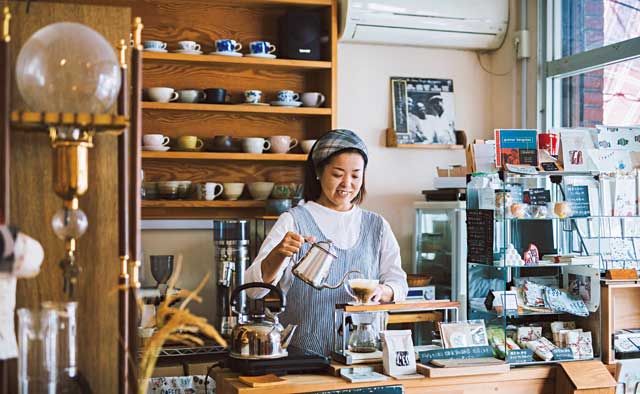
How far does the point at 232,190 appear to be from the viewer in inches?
170

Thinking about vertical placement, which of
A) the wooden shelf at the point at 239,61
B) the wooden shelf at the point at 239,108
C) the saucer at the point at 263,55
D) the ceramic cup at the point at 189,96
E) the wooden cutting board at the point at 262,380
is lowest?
the wooden cutting board at the point at 262,380

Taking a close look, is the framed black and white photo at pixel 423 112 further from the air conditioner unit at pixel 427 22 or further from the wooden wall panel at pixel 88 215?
the wooden wall panel at pixel 88 215

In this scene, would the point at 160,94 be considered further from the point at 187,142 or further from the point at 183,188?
the point at 183,188

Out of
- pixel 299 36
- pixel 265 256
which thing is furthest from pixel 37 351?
pixel 299 36

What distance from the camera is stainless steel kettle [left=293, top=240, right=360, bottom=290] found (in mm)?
2594

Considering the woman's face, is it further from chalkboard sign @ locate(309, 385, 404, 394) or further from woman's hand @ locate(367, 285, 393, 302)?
chalkboard sign @ locate(309, 385, 404, 394)

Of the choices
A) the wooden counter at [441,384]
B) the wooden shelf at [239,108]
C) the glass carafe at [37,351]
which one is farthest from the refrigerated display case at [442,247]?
the glass carafe at [37,351]

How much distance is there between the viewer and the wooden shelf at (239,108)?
4.17 meters

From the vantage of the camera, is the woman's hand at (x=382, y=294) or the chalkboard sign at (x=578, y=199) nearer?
the woman's hand at (x=382, y=294)

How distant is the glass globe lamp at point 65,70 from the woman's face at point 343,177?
132 cm

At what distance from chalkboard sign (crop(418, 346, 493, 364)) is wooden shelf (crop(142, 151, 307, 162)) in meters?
1.84

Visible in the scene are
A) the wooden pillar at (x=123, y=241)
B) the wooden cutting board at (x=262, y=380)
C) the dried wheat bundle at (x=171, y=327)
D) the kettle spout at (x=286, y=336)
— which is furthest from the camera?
the kettle spout at (x=286, y=336)

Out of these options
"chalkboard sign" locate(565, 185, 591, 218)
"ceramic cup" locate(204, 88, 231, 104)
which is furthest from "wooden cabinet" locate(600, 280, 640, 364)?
"ceramic cup" locate(204, 88, 231, 104)

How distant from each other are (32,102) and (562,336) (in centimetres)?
203
